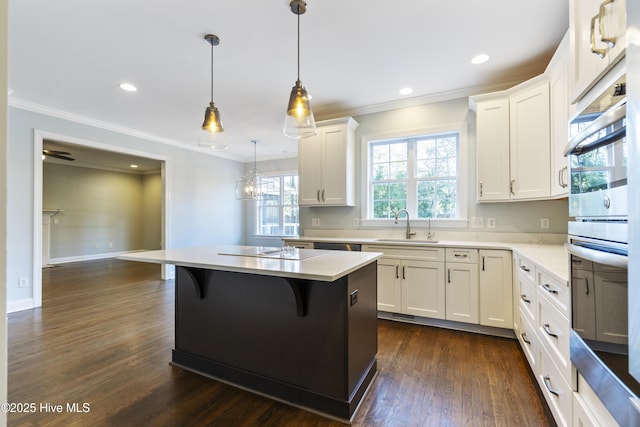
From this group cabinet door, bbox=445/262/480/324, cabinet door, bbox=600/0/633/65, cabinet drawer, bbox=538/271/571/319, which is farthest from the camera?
cabinet door, bbox=445/262/480/324

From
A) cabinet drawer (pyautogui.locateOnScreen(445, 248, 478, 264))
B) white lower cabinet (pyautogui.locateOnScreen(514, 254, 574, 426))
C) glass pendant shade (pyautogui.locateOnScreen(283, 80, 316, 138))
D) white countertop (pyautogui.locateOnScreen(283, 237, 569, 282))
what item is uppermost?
glass pendant shade (pyautogui.locateOnScreen(283, 80, 316, 138))

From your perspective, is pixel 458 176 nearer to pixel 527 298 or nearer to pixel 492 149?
pixel 492 149

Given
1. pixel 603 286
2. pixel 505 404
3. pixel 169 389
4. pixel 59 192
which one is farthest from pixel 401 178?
pixel 59 192

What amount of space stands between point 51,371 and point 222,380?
1363 mm

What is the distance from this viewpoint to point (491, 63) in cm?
278

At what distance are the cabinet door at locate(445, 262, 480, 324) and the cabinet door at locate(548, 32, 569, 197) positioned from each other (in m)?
1.02

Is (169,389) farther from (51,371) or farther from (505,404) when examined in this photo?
(505,404)

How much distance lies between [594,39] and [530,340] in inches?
75.5

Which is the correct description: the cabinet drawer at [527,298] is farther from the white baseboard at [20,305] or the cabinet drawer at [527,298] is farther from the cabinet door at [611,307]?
the white baseboard at [20,305]

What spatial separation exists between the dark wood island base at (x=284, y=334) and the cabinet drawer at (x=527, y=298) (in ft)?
3.44

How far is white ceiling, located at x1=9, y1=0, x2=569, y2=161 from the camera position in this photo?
6.76 feet

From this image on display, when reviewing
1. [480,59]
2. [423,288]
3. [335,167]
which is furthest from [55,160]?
[480,59]

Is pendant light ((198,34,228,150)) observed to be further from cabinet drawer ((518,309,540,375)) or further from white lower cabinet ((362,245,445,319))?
cabinet drawer ((518,309,540,375))

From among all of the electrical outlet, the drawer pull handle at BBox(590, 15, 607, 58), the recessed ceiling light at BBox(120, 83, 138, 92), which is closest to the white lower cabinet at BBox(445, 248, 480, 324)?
the electrical outlet
